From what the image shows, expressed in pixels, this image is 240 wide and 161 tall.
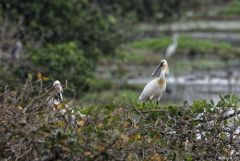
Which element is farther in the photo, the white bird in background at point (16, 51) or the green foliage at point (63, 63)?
the white bird in background at point (16, 51)

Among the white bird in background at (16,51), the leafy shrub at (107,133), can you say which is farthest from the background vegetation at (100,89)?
the white bird in background at (16,51)

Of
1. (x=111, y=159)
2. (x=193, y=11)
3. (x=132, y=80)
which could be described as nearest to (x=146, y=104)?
(x=111, y=159)

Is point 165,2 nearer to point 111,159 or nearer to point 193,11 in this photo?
point 193,11

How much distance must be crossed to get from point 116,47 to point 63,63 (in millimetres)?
7084

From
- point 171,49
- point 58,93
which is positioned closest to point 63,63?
point 171,49

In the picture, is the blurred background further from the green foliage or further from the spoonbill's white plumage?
the spoonbill's white plumage

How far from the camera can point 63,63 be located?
25.3 m

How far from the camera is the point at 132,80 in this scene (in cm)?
3594

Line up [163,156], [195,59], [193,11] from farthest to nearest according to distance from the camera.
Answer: [193,11] < [195,59] < [163,156]

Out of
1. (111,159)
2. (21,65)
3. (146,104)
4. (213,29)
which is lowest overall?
(111,159)

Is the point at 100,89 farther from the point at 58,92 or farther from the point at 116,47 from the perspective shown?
the point at 58,92

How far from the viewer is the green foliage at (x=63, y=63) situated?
81.6ft

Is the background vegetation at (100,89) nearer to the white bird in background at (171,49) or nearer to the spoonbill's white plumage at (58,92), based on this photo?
the spoonbill's white plumage at (58,92)

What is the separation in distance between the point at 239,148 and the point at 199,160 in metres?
0.40
